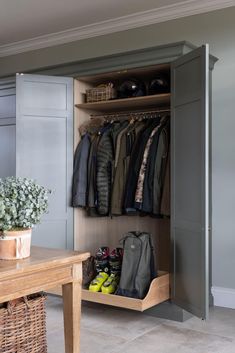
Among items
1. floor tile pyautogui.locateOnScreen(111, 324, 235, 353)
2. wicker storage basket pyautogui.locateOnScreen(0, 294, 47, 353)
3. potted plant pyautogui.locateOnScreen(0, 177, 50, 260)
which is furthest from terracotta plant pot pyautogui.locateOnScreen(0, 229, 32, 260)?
floor tile pyautogui.locateOnScreen(111, 324, 235, 353)

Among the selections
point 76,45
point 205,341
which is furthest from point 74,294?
point 76,45

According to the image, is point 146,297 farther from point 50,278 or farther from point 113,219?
point 50,278

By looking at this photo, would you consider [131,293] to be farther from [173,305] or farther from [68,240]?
[68,240]

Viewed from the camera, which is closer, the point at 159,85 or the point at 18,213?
the point at 18,213

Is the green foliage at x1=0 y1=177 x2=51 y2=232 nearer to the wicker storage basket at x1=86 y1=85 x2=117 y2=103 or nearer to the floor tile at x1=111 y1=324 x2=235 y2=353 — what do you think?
the floor tile at x1=111 y1=324 x2=235 y2=353

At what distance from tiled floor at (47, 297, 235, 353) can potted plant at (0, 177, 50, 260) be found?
121 cm

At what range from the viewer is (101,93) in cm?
452

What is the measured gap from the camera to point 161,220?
4508 mm

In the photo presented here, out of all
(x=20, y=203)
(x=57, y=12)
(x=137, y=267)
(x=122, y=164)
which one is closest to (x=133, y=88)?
(x=122, y=164)

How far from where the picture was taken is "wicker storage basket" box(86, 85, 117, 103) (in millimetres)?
4492

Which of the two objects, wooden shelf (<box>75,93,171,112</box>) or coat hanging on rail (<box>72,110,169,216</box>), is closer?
coat hanging on rail (<box>72,110,169,216</box>)

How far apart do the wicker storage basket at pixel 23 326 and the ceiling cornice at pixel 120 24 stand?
3187 mm

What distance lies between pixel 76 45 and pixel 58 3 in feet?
2.93

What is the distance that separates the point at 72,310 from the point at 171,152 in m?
1.80
